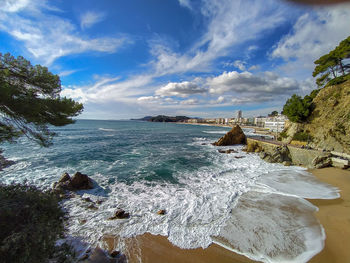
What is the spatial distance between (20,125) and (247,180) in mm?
13030

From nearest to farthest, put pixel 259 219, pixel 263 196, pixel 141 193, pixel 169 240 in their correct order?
1. pixel 169 240
2. pixel 259 219
3. pixel 263 196
4. pixel 141 193

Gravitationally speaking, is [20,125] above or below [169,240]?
above

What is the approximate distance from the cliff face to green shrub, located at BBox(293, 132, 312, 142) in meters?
0.41

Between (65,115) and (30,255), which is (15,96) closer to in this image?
(65,115)

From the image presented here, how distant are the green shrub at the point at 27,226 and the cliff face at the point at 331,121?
21960mm

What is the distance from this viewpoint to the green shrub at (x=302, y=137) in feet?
58.4

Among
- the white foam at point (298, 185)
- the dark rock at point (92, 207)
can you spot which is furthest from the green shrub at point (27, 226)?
the white foam at point (298, 185)

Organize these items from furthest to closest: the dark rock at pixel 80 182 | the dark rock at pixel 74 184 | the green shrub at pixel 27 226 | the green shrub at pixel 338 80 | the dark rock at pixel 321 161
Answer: the green shrub at pixel 338 80 → the dark rock at pixel 321 161 → the dark rock at pixel 80 182 → the dark rock at pixel 74 184 → the green shrub at pixel 27 226

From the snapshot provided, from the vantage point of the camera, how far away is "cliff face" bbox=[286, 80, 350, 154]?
46.4 ft

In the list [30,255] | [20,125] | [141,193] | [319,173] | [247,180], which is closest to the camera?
[30,255]

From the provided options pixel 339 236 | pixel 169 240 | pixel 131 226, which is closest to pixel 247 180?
pixel 339 236

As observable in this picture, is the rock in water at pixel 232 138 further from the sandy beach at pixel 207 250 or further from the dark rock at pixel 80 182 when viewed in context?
the dark rock at pixel 80 182

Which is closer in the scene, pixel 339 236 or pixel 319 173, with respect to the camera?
pixel 339 236

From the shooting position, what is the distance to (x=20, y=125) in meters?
5.49
